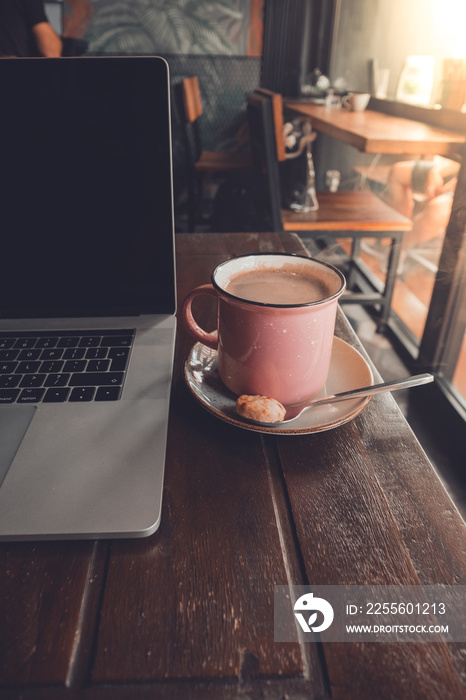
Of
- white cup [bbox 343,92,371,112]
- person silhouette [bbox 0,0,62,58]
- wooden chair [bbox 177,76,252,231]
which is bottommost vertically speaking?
wooden chair [bbox 177,76,252,231]

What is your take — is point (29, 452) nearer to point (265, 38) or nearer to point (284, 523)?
point (284, 523)

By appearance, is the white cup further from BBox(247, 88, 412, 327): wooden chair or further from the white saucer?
the white saucer

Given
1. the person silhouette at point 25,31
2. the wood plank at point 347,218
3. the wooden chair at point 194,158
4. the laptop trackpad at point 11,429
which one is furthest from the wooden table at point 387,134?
the laptop trackpad at point 11,429

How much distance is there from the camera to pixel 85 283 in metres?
0.56

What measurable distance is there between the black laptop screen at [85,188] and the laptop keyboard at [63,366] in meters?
0.06

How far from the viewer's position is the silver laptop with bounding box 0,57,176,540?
0.36m

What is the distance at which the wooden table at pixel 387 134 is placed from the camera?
56.6 inches

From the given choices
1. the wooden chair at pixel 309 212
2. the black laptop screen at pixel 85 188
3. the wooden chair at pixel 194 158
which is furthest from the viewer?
the wooden chair at pixel 194 158

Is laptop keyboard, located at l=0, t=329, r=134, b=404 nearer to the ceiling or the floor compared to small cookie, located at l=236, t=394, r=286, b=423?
nearer to the floor

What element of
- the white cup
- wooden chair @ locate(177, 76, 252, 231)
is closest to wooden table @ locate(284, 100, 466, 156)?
the white cup

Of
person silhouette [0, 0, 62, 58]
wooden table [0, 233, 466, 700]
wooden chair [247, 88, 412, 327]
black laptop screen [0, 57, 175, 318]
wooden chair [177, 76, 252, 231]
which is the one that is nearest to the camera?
wooden table [0, 233, 466, 700]

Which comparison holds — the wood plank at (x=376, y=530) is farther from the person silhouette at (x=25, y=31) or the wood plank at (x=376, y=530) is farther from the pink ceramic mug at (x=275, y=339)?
the person silhouette at (x=25, y=31)

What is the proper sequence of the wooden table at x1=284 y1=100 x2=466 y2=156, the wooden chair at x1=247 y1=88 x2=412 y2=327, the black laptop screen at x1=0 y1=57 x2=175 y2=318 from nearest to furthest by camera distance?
the black laptop screen at x1=0 y1=57 x2=175 y2=318, the wooden table at x1=284 y1=100 x2=466 y2=156, the wooden chair at x1=247 y1=88 x2=412 y2=327

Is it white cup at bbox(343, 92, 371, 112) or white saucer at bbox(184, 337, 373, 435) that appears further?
white cup at bbox(343, 92, 371, 112)
